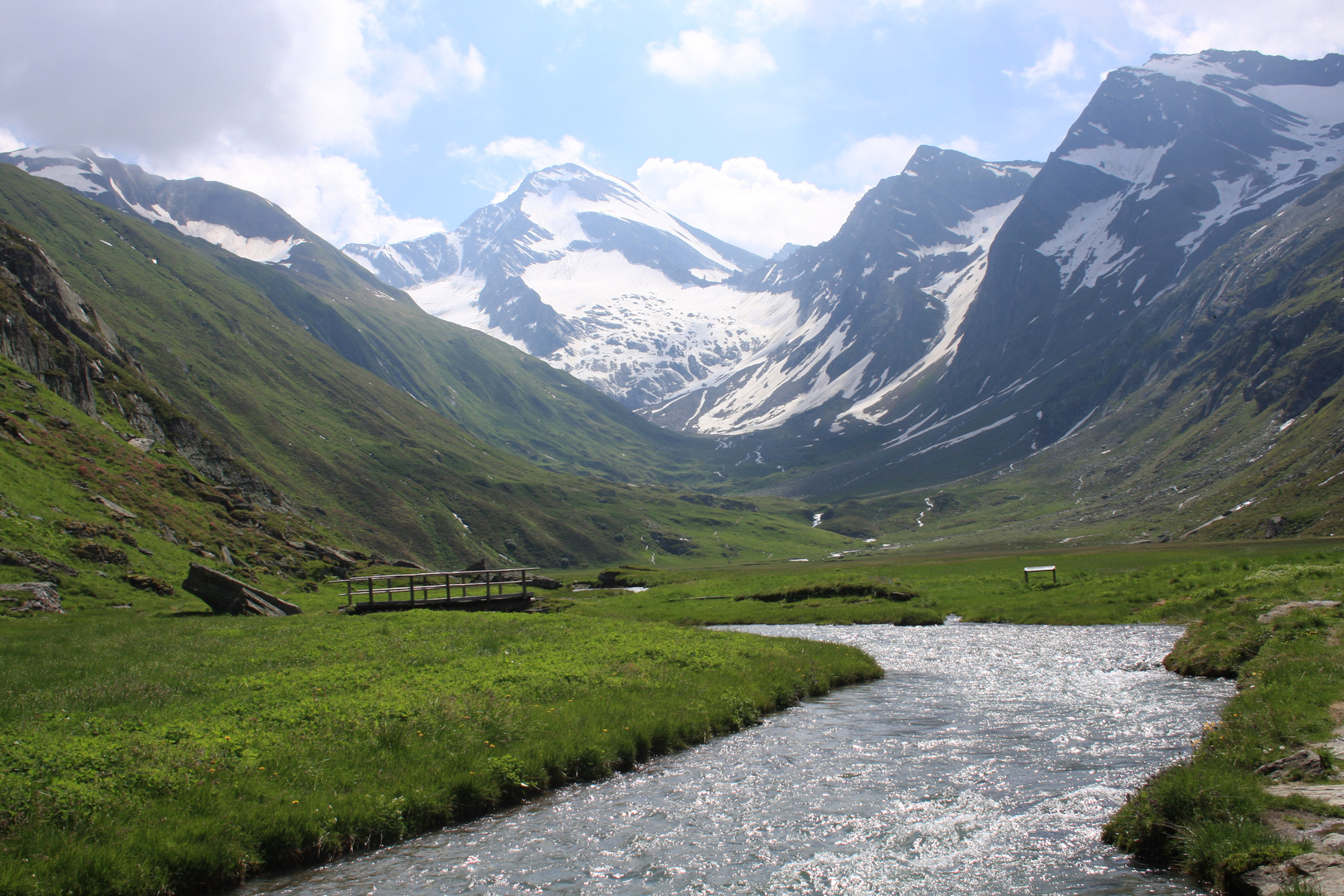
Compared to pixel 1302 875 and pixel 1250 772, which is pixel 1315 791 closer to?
pixel 1250 772

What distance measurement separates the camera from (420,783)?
18641 millimetres

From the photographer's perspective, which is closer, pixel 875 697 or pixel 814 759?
pixel 814 759

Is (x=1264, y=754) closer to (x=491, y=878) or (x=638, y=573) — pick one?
(x=491, y=878)

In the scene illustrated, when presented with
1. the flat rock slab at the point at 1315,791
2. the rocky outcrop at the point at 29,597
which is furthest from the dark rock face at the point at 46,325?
the flat rock slab at the point at 1315,791

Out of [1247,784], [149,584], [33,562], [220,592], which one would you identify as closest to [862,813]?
[1247,784]

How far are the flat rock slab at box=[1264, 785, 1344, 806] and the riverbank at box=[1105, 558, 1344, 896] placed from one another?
0.12 meters

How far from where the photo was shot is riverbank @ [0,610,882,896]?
14430 millimetres

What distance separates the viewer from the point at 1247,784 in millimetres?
14719

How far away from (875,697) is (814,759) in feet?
32.3

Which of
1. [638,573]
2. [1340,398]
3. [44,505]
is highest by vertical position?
[1340,398]

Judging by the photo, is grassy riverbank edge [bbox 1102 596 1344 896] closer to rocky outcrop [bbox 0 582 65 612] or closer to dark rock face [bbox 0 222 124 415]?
rocky outcrop [bbox 0 582 65 612]

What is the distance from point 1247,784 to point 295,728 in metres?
22.5

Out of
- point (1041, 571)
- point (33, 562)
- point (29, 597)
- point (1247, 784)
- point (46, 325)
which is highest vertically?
point (46, 325)

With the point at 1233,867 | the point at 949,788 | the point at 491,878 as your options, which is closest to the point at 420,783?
the point at 491,878
